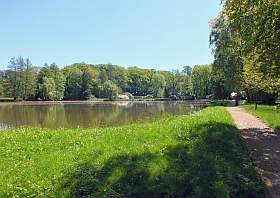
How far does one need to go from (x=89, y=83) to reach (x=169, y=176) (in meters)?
130

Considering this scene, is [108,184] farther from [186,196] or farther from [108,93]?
[108,93]

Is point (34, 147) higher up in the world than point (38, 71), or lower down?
lower down

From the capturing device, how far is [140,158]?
901cm

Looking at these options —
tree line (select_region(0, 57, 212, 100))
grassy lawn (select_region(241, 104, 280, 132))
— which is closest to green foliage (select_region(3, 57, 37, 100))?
tree line (select_region(0, 57, 212, 100))

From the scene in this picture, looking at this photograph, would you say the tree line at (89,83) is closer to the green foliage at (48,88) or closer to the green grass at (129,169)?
the green foliage at (48,88)

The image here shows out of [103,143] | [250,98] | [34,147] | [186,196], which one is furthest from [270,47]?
[250,98]

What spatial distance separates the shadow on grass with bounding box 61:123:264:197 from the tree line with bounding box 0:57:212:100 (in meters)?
85.4

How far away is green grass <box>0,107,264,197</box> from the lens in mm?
7340

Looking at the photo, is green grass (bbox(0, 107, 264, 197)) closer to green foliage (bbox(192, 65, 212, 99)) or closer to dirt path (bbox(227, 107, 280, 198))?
dirt path (bbox(227, 107, 280, 198))

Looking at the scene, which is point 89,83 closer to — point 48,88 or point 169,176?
point 48,88

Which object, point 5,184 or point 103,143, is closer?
point 5,184

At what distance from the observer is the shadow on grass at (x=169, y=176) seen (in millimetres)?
7316

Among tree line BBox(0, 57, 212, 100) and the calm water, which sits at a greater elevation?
tree line BBox(0, 57, 212, 100)

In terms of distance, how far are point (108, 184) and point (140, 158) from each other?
1686 millimetres
